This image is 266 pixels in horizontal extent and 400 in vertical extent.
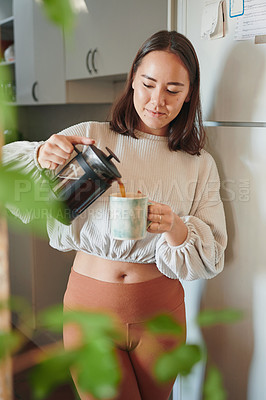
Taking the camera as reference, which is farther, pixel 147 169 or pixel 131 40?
pixel 131 40

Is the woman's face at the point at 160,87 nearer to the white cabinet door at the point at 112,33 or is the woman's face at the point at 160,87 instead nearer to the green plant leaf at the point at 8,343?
the white cabinet door at the point at 112,33

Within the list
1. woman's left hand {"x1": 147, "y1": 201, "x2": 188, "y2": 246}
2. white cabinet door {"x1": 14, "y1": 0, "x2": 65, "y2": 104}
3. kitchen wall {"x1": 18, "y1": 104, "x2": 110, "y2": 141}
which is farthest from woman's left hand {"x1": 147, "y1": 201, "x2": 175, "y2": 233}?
kitchen wall {"x1": 18, "y1": 104, "x2": 110, "y2": 141}

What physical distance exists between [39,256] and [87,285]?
5.06 feet

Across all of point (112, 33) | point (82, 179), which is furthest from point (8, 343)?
point (112, 33)

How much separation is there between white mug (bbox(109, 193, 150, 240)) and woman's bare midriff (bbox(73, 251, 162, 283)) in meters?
0.32

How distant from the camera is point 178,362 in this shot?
31 cm

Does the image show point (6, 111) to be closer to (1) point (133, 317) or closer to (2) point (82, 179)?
(2) point (82, 179)

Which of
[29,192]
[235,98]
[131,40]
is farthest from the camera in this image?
[131,40]

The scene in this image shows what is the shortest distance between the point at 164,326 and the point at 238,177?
1154 mm

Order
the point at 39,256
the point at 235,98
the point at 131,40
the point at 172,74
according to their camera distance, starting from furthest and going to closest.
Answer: the point at 39,256
the point at 131,40
the point at 235,98
the point at 172,74

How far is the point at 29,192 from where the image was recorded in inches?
11.2

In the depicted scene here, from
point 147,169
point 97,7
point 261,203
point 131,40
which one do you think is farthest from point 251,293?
point 97,7

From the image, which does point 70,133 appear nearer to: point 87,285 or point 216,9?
point 87,285

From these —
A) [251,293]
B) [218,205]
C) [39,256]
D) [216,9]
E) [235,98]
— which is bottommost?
[39,256]
